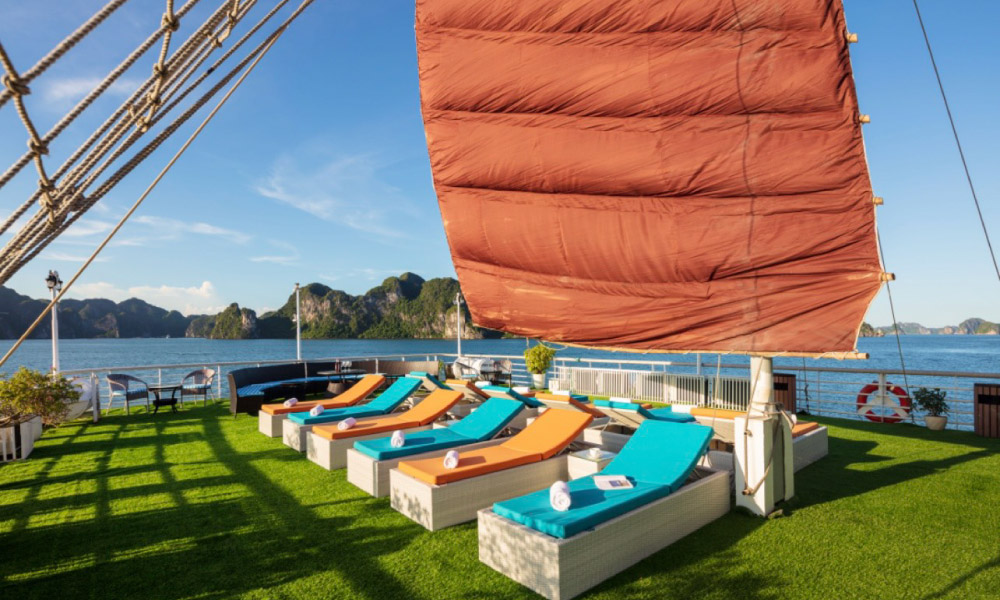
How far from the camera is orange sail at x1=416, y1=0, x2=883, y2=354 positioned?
3.30 meters

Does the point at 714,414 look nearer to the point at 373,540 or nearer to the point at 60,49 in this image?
the point at 373,540

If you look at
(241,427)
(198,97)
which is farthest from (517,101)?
(241,427)

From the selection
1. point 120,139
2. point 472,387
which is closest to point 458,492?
point 120,139

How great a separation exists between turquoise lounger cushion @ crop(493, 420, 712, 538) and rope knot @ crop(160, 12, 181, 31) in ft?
8.22

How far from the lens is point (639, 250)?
13.0ft

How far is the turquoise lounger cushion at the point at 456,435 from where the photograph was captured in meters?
4.33

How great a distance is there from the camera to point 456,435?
491cm

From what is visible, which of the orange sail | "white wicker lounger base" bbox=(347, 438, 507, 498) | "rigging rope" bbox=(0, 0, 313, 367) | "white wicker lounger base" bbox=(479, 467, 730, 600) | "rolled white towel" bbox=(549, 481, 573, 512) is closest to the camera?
"rigging rope" bbox=(0, 0, 313, 367)

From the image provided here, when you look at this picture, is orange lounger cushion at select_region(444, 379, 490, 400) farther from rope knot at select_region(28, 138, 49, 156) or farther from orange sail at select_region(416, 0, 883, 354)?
rope knot at select_region(28, 138, 49, 156)

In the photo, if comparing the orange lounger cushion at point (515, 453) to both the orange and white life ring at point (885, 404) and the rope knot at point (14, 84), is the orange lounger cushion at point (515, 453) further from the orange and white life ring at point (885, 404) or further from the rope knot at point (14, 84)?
the orange and white life ring at point (885, 404)

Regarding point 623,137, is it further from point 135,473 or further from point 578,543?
point 135,473

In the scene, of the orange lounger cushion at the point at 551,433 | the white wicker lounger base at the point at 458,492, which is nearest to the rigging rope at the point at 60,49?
the white wicker lounger base at the point at 458,492

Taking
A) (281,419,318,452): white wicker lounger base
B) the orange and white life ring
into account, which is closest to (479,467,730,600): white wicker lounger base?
(281,419,318,452): white wicker lounger base

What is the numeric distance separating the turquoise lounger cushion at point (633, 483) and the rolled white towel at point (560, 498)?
1.2 inches
